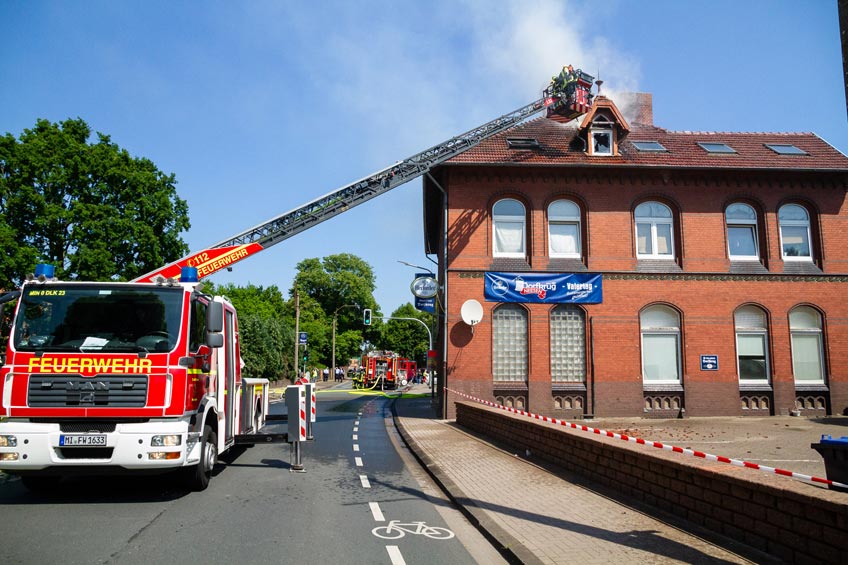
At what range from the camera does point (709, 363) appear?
807 inches

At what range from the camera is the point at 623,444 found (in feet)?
27.6

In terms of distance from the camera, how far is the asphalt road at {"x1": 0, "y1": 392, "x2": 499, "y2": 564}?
5.68 m

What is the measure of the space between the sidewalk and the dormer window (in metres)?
13.8

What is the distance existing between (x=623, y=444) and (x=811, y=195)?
18008mm

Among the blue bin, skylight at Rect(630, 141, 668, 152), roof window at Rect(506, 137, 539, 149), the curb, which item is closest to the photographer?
the curb

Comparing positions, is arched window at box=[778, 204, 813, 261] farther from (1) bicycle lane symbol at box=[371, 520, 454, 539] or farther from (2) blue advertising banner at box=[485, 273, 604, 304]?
(1) bicycle lane symbol at box=[371, 520, 454, 539]

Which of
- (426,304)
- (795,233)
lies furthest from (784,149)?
(426,304)

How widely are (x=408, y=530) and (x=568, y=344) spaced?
1464 centimetres

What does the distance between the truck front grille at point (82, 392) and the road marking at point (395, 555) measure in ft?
11.8

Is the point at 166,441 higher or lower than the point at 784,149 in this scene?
lower

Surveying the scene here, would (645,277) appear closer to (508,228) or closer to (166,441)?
(508,228)

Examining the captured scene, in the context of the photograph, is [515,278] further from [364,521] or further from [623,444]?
[364,521]

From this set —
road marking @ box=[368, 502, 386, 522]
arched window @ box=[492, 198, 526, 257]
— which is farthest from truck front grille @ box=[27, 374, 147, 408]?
arched window @ box=[492, 198, 526, 257]

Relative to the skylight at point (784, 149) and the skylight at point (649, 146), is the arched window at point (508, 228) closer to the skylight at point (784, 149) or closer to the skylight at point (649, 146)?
the skylight at point (649, 146)
